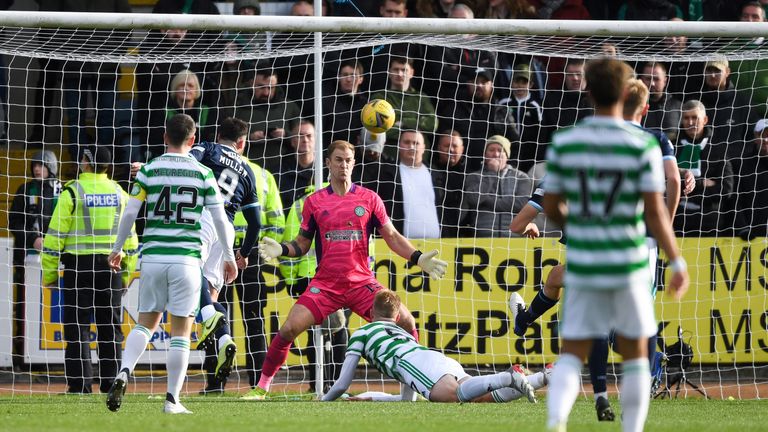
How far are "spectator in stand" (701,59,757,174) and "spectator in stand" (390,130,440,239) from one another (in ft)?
9.69

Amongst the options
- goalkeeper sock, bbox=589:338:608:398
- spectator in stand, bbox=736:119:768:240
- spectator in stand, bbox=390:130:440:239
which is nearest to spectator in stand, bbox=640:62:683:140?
spectator in stand, bbox=736:119:768:240

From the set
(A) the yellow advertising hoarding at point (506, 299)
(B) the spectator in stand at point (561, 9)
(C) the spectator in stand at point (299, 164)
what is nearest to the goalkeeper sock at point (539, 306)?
(A) the yellow advertising hoarding at point (506, 299)

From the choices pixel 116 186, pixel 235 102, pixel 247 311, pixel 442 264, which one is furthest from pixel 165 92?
pixel 442 264

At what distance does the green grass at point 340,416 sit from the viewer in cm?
Answer: 679

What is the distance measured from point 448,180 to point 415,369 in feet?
12.5

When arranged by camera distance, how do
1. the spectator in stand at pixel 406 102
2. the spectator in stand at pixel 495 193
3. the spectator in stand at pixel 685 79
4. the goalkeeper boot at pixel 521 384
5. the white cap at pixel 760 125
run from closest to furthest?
the goalkeeper boot at pixel 521 384, the white cap at pixel 760 125, the spectator in stand at pixel 495 193, the spectator in stand at pixel 406 102, the spectator in stand at pixel 685 79

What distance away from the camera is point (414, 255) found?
32.4 ft

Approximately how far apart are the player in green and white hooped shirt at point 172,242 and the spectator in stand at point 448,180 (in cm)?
450

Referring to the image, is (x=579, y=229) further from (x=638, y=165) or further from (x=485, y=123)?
(x=485, y=123)

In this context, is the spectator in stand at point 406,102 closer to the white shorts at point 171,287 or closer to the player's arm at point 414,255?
the player's arm at point 414,255

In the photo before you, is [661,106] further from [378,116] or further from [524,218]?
[524,218]

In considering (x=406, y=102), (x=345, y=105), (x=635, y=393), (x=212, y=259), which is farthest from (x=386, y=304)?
(x=635, y=393)

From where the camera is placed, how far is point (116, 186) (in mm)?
11055

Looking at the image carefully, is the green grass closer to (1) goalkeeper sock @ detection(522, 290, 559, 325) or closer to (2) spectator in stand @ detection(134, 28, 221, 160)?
(1) goalkeeper sock @ detection(522, 290, 559, 325)
